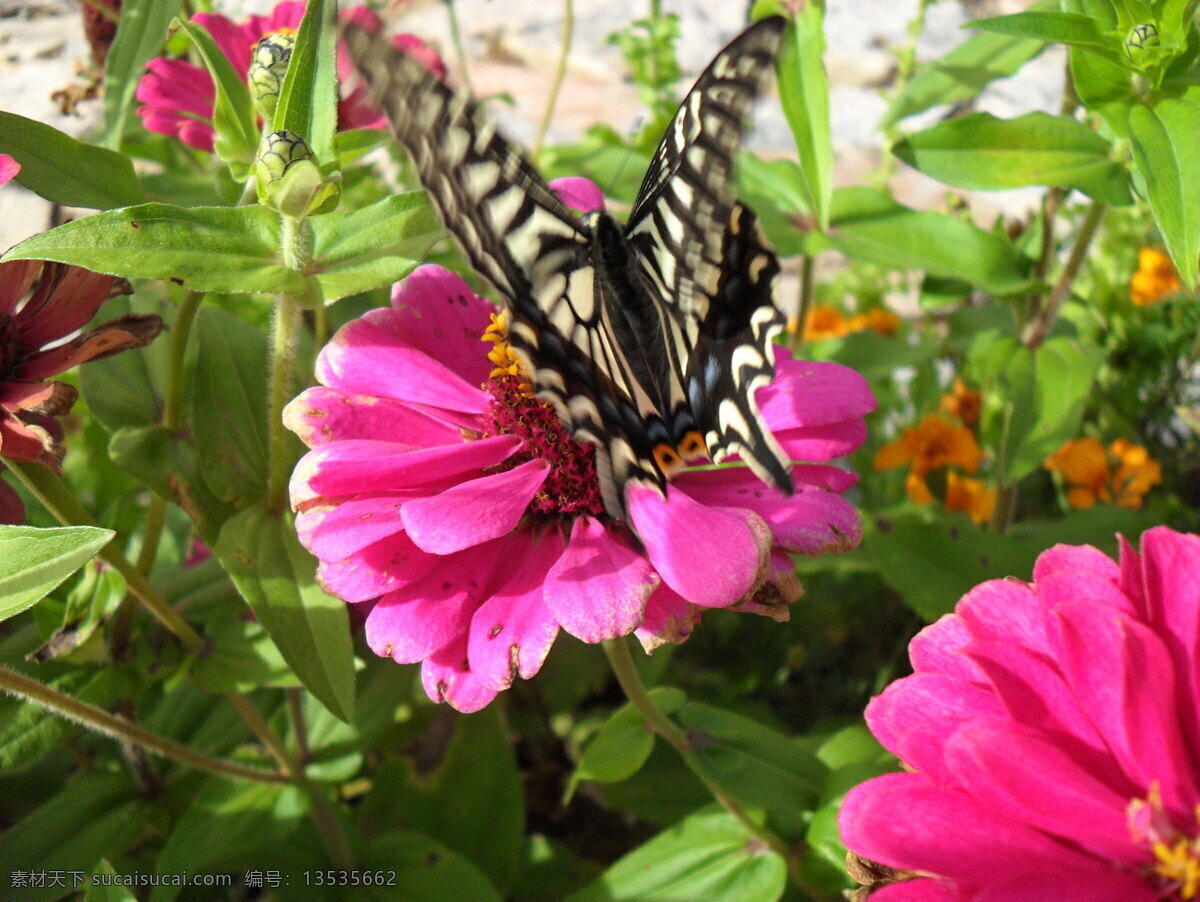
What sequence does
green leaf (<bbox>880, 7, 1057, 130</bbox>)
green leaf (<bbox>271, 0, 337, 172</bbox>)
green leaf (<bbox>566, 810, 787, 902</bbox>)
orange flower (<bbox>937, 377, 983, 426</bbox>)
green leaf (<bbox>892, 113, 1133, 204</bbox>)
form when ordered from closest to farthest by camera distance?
green leaf (<bbox>271, 0, 337, 172</bbox>) < green leaf (<bbox>566, 810, 787, 902</bbox>) < green leaf (<bbox>892, 113, 1133, 204</bbox>) < green leaf (<bbox>880, 7, 1057, 130</bbox>) < orange flower (<bbox>937, 377, 983, 426</bbox>)

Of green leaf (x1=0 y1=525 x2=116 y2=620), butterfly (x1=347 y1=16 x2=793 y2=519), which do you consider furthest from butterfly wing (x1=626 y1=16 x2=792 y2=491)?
green leaf (x1=0 y1=525 x2=116 y2=620)

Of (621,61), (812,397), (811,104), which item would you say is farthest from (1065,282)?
(621,61)

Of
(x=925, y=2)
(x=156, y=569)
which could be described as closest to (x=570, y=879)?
(x=156, y=569)

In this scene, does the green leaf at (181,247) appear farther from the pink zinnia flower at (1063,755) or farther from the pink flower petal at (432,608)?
the pink zinnia flower at (1063,755)

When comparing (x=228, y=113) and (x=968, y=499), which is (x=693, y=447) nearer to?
(x=228, y=113)

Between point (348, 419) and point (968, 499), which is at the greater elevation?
point (348, 419)

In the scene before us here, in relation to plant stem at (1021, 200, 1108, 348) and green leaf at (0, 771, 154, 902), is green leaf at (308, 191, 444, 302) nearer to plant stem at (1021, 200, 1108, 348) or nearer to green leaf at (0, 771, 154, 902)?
green leaf at (0, 771, 154, 902)

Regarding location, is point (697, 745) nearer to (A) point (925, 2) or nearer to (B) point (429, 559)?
(B) point (429, 559)
